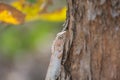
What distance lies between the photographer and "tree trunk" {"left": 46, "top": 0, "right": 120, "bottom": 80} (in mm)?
1137

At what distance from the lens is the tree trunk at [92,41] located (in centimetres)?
114

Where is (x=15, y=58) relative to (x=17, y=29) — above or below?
below

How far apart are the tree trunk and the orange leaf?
0.47m

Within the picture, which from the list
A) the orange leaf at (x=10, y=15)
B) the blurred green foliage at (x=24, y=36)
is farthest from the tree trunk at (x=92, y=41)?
the blurred green foliage at (x=24, y=36)

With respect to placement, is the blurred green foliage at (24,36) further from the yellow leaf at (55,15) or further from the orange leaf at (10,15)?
the orange leaf at (10,15)

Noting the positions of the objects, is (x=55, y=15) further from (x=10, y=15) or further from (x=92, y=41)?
(x=92, y=41)

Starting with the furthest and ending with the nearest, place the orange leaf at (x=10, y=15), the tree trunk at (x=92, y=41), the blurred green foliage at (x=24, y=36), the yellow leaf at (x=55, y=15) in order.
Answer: the blurred green foliage at (x=24, y=36) < the yellow leaf at (x=55, y=15) < the orange leaf at (x=10, y=15) < the tree trunk at (x=92, y=41)

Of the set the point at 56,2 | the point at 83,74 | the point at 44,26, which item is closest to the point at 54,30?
the point at 44,26

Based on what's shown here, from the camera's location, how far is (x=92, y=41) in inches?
45.9

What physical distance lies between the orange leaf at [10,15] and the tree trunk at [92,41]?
1.53 ft

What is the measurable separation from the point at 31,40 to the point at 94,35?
3103 mm

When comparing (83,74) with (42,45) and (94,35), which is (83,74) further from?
(42,45)

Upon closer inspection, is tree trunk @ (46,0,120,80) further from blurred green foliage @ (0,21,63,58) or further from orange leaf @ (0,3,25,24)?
blurred green foliage @ (0,21,63,58)

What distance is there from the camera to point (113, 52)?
1.15 m
